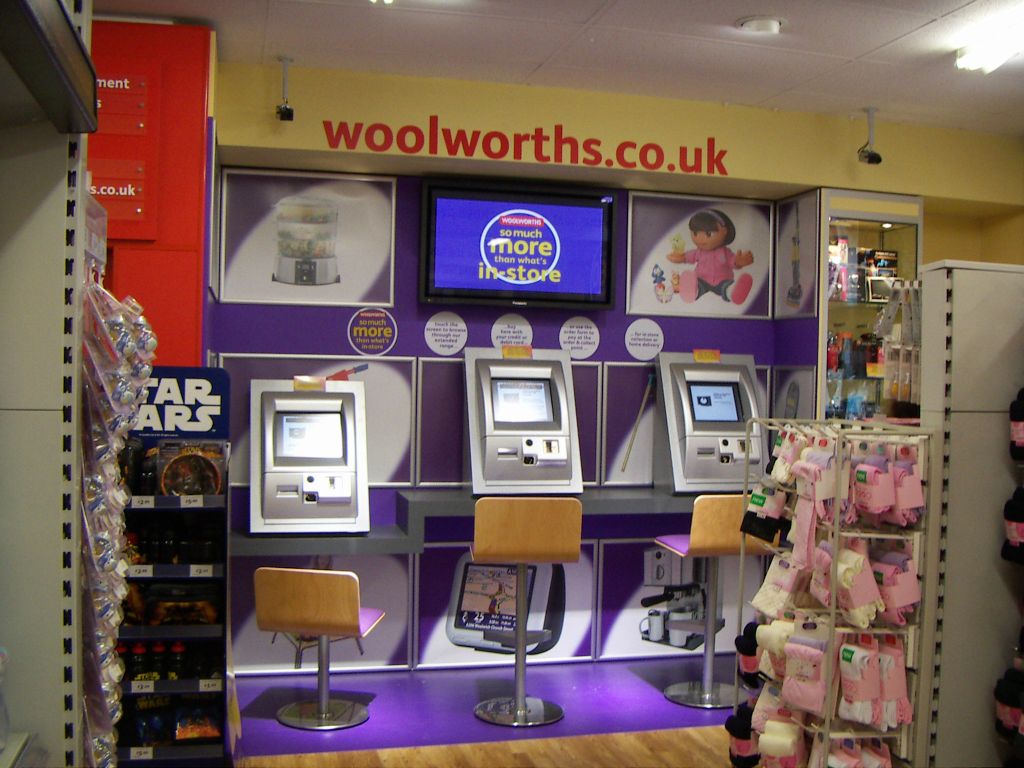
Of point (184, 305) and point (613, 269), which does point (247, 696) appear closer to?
point (184, 305)

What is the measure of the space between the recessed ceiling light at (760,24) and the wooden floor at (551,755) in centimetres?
299

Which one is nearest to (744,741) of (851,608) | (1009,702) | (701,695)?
(851,608)

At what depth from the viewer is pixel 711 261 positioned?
579 cm

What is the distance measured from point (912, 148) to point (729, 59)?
5.37 feet

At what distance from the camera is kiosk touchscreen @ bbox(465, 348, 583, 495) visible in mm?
4996

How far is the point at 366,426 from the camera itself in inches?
207

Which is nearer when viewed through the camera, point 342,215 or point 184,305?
point 184,305

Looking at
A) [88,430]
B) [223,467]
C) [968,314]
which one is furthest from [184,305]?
[968,314]

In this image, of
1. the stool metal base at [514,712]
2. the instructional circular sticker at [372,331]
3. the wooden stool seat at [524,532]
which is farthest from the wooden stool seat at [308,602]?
the instructional circular sticker at [372,331]

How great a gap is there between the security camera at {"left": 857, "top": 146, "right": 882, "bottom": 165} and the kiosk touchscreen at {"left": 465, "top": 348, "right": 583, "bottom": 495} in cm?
188

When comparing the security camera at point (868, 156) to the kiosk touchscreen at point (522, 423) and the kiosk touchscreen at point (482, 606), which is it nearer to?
the kiosk touchscreen at point (522, 423)

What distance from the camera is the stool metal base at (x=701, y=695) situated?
4867mm

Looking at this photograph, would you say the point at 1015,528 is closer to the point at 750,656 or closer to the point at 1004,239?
the point at 750,656

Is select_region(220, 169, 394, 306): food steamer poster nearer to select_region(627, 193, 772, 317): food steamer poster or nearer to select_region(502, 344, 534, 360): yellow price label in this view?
select_region(502, 344, 534, 360): yellow price label
